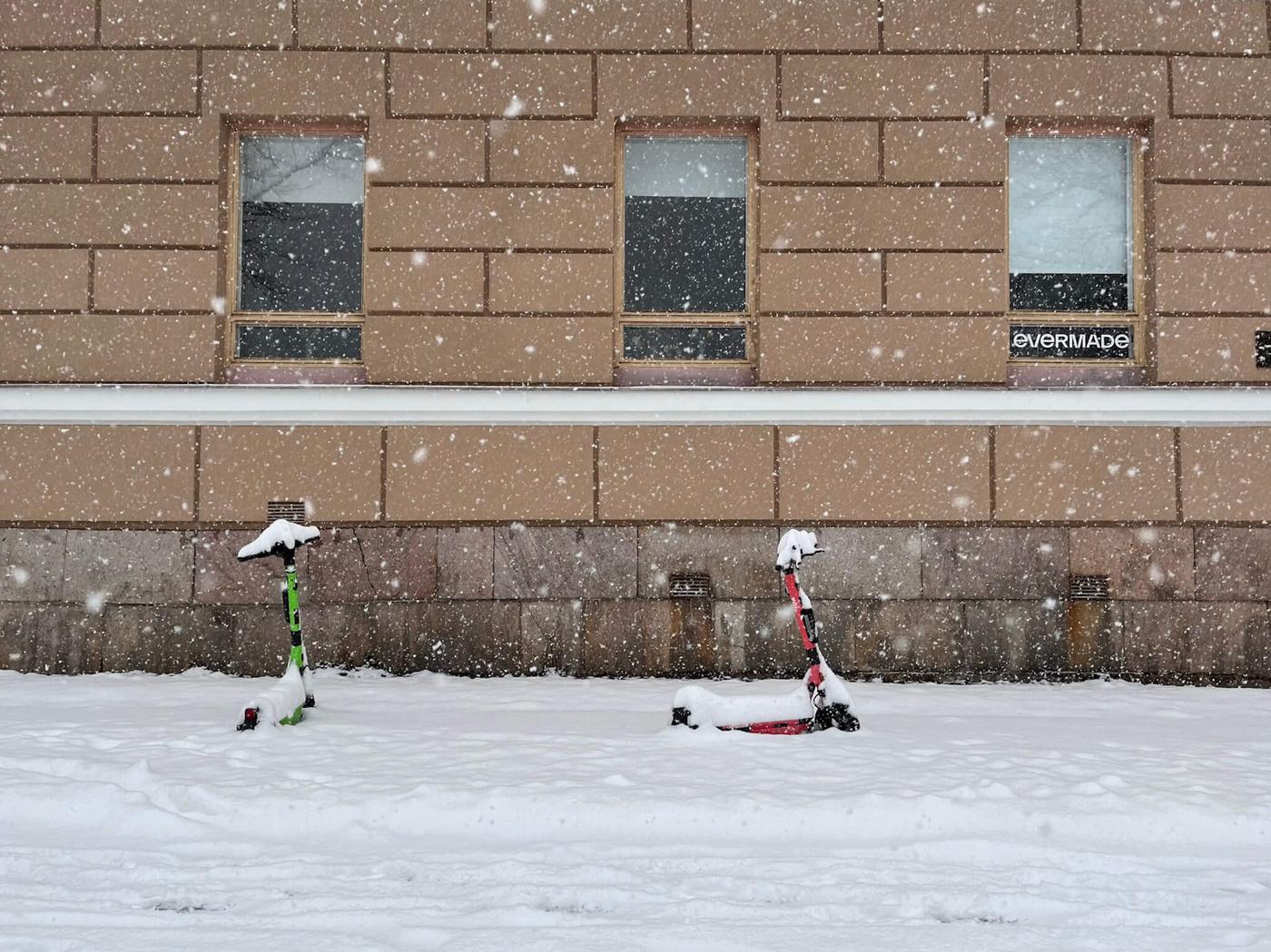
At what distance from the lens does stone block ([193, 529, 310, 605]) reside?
22.6 ft

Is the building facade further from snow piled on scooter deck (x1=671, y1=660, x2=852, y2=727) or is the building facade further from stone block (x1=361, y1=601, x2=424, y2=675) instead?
snow piled on scooter deck (x1=671, y1=660, x2=852, y2=727)

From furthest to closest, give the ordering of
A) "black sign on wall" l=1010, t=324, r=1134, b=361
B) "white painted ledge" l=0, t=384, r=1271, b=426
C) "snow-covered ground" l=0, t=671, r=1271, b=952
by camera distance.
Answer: "black sign on wall" l=1010, t=324, r=1134, b=361 < "white painted ledge" l=0, t=384, r=1271, b=426 < "snow-covered ground" l=0, t=671, r=1271, b=952

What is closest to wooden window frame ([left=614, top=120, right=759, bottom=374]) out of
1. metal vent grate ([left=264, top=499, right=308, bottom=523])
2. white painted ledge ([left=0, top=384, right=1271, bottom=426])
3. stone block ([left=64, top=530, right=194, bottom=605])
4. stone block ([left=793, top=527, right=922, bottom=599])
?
white painted ledge ([left=0, top=384, right=1271, bottom=426])

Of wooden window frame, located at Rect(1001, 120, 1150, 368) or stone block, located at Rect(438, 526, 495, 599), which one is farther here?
wooden window frame, located at Rect(1001, 120, 1150, 368)

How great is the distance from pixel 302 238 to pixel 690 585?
454 centimetres

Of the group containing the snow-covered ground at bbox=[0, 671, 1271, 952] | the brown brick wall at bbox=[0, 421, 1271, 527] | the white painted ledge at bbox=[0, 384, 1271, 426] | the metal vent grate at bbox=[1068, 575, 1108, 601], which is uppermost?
the white painted ledge at bbox=[0, 384, 1271, 426]

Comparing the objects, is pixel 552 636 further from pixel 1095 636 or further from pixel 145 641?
pixel 1095 636

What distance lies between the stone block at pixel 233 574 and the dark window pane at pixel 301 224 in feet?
6.64

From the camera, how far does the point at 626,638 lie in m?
6.91

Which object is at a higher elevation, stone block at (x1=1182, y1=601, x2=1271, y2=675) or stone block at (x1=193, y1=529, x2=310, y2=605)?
stone block at (x1=193, y1=529, x2=310, y2=605)

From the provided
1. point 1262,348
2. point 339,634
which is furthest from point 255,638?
point 1262,348

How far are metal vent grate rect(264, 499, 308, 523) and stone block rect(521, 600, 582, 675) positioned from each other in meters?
2.00

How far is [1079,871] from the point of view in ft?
10.7

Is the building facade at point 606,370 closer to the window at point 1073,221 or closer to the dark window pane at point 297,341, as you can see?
the dark window pane at point 297,341
